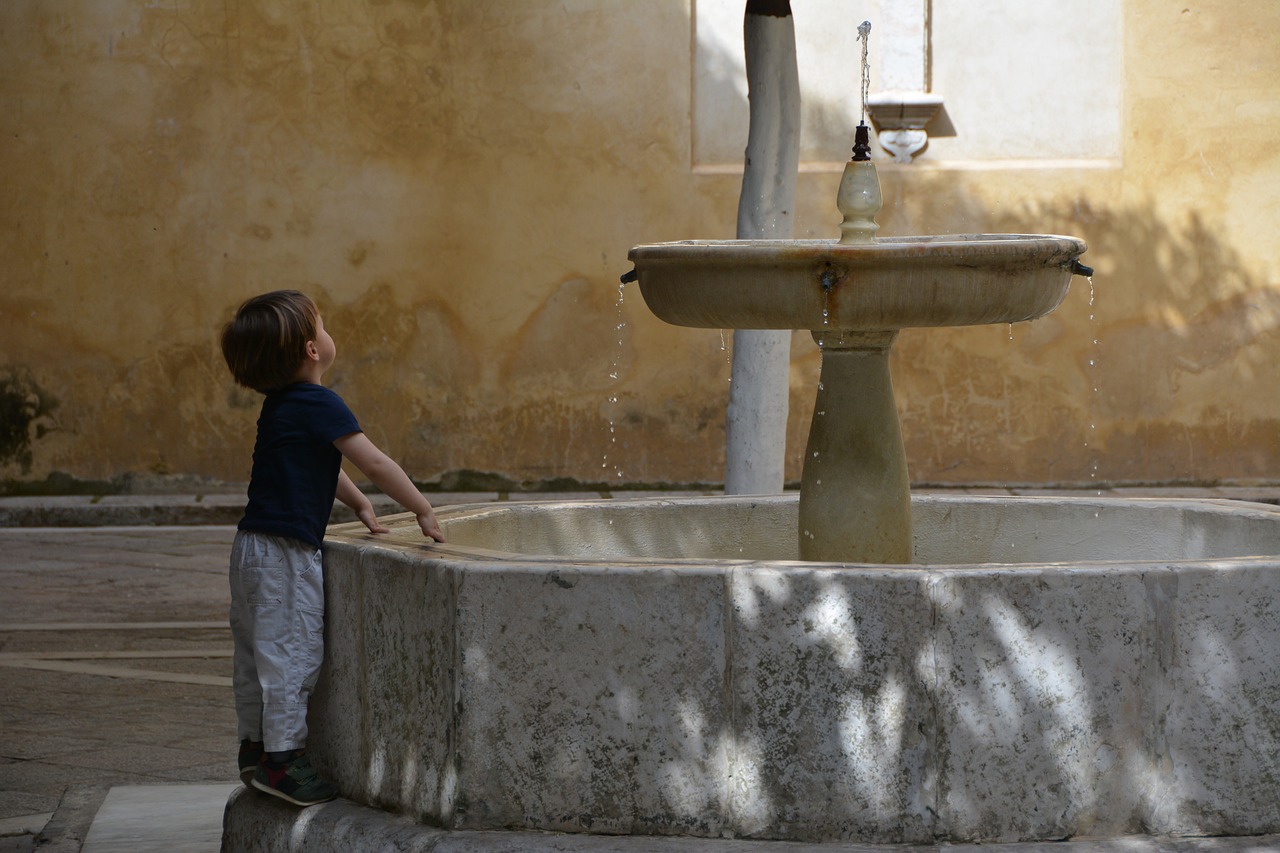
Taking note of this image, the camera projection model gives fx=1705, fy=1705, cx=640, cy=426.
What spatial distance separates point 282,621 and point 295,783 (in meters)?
0.30

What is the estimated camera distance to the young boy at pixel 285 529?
314 cm

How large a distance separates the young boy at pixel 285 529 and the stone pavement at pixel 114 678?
1.74 ft

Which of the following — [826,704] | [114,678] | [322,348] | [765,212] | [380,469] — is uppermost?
[765,212]

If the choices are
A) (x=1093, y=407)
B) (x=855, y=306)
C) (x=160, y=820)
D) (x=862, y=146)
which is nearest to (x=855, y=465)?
(x=855, y=306)

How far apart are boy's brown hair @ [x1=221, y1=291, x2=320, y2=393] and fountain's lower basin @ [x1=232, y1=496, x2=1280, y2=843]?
0.60 m

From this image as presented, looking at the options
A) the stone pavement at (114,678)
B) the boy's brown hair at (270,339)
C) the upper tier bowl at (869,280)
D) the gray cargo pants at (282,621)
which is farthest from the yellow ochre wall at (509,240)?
the gray cargo pants at (282,621)

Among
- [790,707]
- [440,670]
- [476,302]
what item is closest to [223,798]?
[440,670]

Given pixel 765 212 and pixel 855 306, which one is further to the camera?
pixel 765 212

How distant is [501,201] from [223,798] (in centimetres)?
705

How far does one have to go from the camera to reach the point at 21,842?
362cm

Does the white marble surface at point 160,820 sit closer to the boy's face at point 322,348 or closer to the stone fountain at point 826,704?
the stone fountain at point 826,704

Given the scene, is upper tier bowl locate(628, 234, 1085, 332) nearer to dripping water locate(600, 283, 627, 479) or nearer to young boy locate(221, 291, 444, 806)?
young boy locate(221, 291, 444, 806)

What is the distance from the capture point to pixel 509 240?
1066 cm

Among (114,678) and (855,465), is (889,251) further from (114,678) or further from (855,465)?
(114,678)
